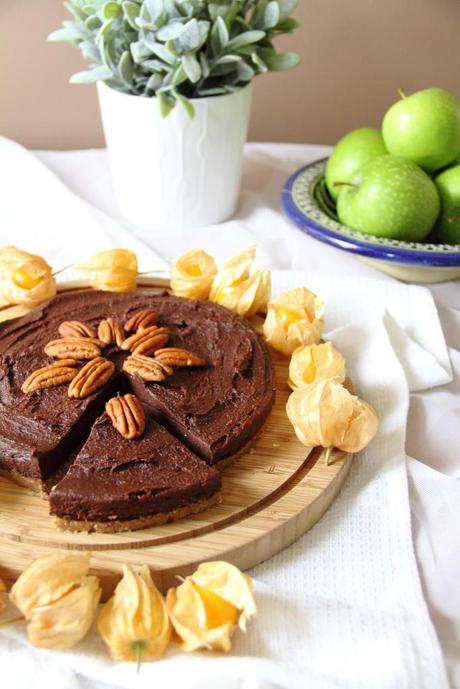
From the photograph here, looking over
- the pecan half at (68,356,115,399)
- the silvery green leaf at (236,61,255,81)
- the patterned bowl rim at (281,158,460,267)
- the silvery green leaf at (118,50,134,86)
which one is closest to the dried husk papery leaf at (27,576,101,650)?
the pecan half at (68,356,115,399)

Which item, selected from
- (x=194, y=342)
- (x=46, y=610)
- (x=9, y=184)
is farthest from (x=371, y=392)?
(x=9, y=184)

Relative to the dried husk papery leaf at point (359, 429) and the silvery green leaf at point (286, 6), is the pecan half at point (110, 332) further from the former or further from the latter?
the silvery green leaf at point (286, 6)

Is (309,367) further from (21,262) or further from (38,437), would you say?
(21,262)

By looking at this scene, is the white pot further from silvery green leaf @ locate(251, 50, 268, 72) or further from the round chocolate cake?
the round chocolate cake

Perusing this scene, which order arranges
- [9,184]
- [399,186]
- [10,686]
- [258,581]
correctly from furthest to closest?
[9,184] → [399,186] → [258,581] → [10,686]

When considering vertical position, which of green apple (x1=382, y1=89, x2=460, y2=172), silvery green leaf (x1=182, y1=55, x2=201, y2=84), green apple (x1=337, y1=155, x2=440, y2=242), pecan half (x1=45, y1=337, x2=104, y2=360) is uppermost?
silvery green leaf (x1=182, y1=55, x2=201, y2=84)

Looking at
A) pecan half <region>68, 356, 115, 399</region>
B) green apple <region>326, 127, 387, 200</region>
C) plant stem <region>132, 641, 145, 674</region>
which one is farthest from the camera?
green apple <region>326, 127, 387, 200</region>

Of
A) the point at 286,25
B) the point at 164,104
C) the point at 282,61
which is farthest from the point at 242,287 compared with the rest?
the point at 286,25
